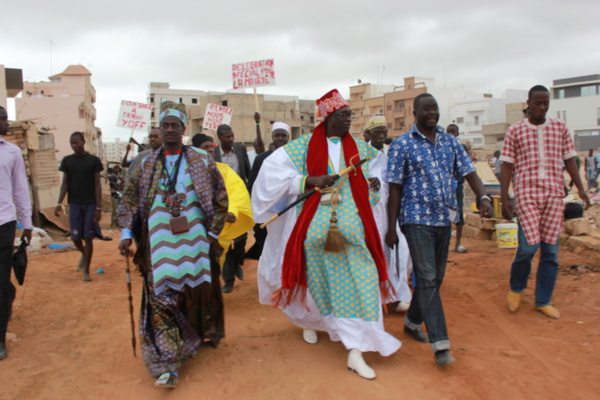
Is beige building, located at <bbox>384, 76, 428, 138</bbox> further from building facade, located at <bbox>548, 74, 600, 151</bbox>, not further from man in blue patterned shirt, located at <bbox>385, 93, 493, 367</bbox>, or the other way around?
man in blue patterned shirt, located at <bbox>385, 93, 493, 367</bbox>

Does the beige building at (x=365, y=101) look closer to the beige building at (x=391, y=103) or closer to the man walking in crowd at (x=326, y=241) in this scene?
the beige building at (x=391, y=103)

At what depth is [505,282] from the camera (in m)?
6.87

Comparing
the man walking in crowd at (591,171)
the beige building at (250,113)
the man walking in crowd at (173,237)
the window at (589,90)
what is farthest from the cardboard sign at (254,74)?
the window at (589,90)

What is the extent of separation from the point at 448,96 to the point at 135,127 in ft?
240

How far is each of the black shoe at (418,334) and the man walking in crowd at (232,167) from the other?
9.15ft

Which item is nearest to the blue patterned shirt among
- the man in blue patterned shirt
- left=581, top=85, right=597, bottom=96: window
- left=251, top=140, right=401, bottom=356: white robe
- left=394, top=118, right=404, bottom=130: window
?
the man in blue patterned shirt

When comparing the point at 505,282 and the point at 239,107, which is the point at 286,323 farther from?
the point at 239,107

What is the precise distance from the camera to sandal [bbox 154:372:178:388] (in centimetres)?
395

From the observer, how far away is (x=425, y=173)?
436 cm

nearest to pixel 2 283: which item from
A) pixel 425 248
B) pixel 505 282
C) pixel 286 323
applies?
pixel 286 323

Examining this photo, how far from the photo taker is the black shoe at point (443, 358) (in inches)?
163

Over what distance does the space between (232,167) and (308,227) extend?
10.8ft

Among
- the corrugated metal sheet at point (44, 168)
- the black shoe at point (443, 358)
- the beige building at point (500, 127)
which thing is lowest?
the black shoe at point (443, 358)

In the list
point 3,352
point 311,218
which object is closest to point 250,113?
point 3,352
